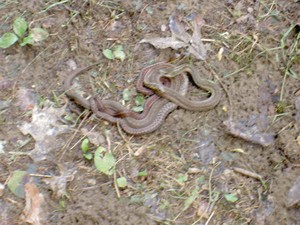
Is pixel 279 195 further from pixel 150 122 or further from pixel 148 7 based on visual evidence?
pixel 148 7

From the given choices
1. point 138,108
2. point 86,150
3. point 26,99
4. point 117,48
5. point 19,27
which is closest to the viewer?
point 86,150

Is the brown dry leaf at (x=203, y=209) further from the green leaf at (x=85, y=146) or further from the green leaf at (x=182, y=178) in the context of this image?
the green leaf at (x=85, y=146)

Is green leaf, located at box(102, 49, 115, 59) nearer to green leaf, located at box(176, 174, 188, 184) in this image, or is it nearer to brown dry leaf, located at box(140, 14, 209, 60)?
brown dry leaf, located at box(140, 14, 209, 60)

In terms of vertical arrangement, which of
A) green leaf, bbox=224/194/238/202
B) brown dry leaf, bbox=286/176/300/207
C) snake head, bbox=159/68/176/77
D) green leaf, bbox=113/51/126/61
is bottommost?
brown dry leaf, bbox=286/176/300/207

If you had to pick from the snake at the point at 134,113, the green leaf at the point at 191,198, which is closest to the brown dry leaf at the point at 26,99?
the snake at the point at 134,113

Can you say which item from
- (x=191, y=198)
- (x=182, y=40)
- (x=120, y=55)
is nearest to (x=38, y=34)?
(x=120, y=55)

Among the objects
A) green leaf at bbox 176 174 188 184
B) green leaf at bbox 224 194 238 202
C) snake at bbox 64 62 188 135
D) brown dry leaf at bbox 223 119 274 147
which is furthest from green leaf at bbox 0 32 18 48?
green leaf at bbox 224 194 238 202

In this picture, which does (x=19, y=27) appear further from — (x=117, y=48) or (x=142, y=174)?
(x=142, y=174)
